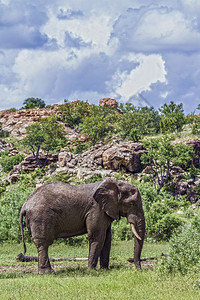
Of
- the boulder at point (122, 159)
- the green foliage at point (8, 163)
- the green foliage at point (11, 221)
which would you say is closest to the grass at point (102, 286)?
the green foliage at point (11, 221)

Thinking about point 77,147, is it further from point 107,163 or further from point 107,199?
point 107,199

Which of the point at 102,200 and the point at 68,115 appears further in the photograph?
the point at 68,115

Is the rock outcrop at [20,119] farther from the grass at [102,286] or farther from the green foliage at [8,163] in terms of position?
the grass at [102,286]

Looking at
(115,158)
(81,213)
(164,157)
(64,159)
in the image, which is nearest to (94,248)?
(81,213)

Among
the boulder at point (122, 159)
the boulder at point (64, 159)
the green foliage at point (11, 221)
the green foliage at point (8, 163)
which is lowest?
the green foliage at point (11, 221)

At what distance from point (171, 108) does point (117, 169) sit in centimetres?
3910

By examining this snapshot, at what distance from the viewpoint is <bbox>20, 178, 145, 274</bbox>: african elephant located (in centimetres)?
1539

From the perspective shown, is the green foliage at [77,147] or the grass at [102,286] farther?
the green foliage at [77,147]

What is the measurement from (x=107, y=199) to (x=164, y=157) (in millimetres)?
40590

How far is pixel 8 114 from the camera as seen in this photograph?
123562 millimetres

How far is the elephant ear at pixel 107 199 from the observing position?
616 inches

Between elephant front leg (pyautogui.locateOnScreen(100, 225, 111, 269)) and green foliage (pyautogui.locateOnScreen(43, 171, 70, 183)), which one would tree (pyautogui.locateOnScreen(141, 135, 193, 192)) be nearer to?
green foliage (pyautogui.locateOnScreen(43, 171, 70, 183))

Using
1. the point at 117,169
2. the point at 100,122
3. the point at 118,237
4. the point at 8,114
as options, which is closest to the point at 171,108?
the point at 100,122

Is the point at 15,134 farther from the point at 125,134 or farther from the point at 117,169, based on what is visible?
the point at 117,169
